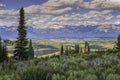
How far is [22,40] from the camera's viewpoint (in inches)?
3462

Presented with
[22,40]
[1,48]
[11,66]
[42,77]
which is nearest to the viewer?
[42,77]

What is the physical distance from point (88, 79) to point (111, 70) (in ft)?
7.88

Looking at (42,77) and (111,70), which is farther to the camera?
(111,70)

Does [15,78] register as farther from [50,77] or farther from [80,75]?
[80,75]

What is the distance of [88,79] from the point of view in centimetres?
756

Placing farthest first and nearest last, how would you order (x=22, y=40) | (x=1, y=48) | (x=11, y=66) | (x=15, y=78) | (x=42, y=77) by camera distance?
(x=1, y=48) < (x=22, y=40) < (x=11, y=66) < (x=15, y=78) < (x=42, y=77)

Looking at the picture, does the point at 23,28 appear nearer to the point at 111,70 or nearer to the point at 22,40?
the point at 22,40

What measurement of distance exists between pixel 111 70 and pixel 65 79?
8.73ft

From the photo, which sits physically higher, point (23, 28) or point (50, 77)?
point (23, 28)

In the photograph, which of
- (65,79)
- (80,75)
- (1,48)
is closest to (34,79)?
(65,79)

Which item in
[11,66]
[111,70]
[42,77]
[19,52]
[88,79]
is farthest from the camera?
[19,52]

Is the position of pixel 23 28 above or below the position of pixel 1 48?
above

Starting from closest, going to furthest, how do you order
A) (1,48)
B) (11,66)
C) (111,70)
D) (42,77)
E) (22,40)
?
(42,77), (111,70), (11,66), (22,40), (1,48)

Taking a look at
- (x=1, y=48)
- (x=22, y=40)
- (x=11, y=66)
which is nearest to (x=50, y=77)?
(x=11, y=66)
